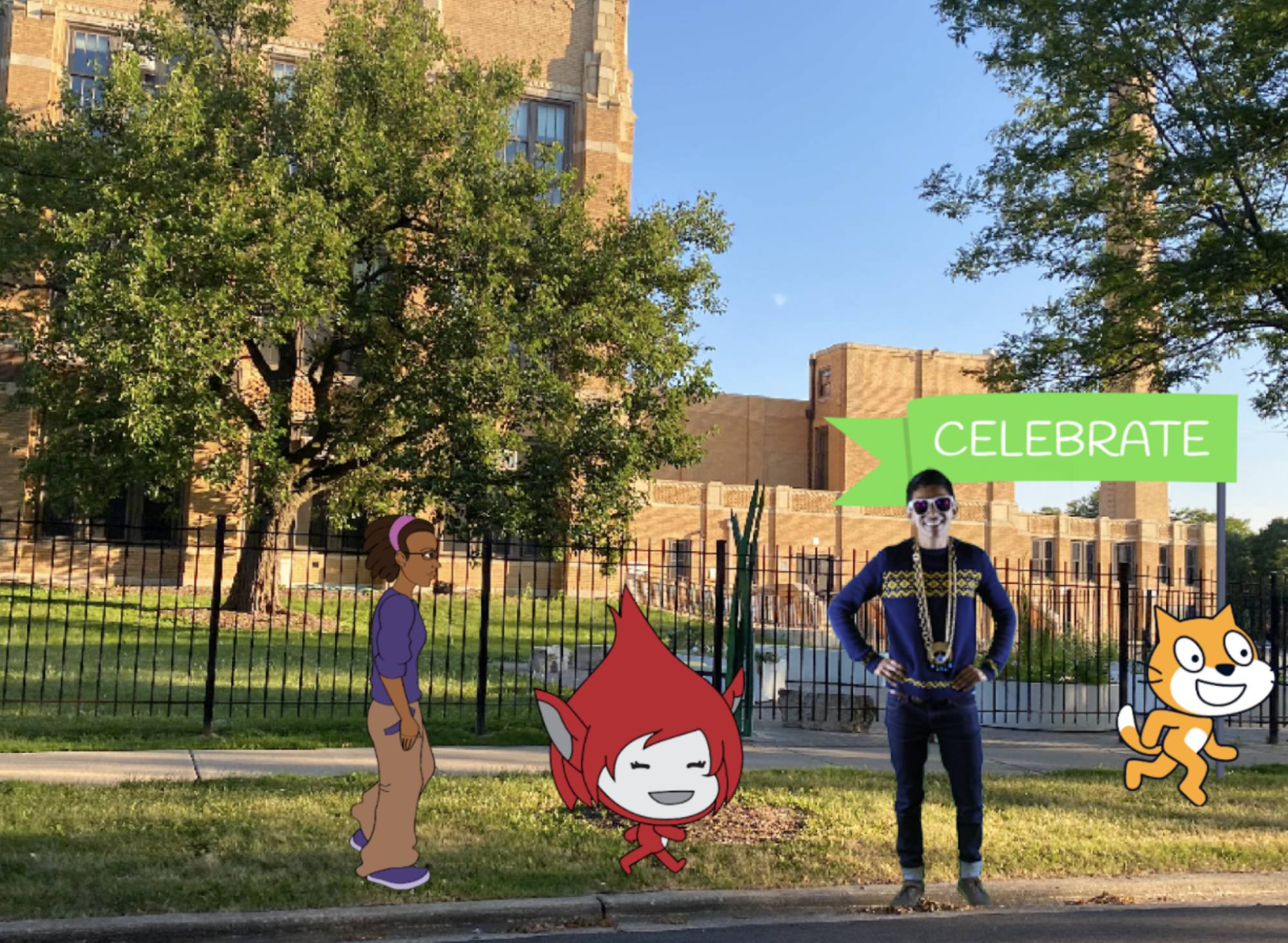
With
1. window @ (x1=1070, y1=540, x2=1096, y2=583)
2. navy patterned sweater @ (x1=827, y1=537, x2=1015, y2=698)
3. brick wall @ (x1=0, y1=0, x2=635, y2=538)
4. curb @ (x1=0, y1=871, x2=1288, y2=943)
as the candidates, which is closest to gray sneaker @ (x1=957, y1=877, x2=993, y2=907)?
curb @ (x1=0, y1=871, x2=1288, y2=943)

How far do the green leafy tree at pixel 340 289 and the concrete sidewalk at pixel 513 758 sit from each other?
9.73 meters

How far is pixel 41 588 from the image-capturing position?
28.2 m

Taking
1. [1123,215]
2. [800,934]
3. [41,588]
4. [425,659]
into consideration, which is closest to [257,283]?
[425,659]

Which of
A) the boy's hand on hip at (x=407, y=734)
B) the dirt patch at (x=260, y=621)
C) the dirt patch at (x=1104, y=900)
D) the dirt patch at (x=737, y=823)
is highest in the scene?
the boy's hand on hip at (x=407, y=734)

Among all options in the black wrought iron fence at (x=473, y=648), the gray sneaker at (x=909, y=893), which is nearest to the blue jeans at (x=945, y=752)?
the gray sneaker at (x=909, y=893)

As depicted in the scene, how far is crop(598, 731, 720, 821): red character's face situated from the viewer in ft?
18.7

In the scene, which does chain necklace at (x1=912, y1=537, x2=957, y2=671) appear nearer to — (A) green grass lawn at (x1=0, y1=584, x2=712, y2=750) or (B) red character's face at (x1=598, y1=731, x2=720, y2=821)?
(B) red character's face at (x1=598, y1=731, x2=720, y2=821)

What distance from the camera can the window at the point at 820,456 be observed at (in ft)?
219

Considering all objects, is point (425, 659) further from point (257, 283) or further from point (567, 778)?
point (567, 778)

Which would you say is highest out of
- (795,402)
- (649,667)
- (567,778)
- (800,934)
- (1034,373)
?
(795,402)

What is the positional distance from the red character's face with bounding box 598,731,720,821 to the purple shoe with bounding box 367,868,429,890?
108 cm

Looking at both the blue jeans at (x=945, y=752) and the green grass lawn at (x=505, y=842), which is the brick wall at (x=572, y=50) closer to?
the green grass lawn at (x=505, y=842)

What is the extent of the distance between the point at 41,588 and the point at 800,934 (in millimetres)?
26939

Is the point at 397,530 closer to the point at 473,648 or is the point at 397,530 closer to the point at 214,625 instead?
the point at 214,625
